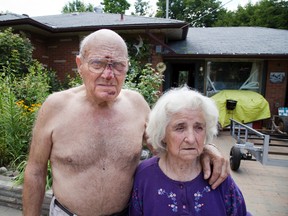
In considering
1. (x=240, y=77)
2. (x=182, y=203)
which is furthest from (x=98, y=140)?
(x=240, y=77)

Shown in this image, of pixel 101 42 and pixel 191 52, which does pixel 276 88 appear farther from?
pixel 101 42

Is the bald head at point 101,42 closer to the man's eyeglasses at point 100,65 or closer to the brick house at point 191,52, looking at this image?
the man's eyeglasses at point 100,65

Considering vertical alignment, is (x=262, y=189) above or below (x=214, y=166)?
below

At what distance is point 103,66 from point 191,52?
8396 mm

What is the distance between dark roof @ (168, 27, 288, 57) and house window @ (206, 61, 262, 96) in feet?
2.36

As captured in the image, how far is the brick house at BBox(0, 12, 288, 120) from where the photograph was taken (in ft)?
29.8

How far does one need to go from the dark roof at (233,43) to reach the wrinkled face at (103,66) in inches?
324

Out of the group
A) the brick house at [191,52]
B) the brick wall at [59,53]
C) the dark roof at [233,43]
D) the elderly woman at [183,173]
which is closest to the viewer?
the elderly woman at [183,173]

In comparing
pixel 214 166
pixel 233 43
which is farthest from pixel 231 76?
pixel 214 166

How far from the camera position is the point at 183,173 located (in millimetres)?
1515

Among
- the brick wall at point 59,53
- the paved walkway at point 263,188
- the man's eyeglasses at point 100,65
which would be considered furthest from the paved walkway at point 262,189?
the brick wall at point 59,53

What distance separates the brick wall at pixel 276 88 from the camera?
9.59 meters

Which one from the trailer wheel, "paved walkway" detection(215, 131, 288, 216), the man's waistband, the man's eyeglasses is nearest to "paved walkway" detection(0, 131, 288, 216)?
"paved walkway" detection(215, 131, 288, 216)

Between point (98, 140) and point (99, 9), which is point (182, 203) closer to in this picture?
point (98, 140)
